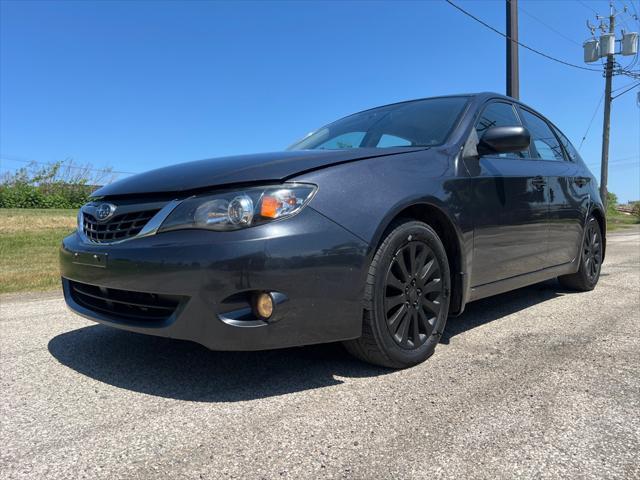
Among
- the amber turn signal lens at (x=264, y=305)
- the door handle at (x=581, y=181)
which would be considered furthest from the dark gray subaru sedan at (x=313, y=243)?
the door handle at (x=581, y=181)

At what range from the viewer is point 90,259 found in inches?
99.2

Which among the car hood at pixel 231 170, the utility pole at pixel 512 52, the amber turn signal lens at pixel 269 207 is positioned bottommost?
the amber turn signal lens at pixel 269 207

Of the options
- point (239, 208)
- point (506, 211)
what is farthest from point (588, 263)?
point (239, 208)

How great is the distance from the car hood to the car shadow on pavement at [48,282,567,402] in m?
0.93

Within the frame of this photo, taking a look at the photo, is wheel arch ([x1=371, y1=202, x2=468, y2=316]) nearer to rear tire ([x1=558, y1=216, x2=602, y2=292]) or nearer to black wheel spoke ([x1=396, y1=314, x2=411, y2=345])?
black wheel spoke ([x1=396, y1=314, x2=411, y2=345])

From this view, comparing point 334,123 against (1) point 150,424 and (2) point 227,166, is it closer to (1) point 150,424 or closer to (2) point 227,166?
(2) point 227,166

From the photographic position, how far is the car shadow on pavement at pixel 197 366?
2416 millimetres

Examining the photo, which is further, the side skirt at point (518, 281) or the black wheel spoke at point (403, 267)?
the side skirt at point (518, 281)

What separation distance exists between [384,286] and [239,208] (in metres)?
0.81

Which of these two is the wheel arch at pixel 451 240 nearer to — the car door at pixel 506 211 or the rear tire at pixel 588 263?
the car door at pixel 506 211

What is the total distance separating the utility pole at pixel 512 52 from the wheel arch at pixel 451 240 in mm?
8618

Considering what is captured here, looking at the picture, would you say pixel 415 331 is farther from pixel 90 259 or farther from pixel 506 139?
pixel 90 259

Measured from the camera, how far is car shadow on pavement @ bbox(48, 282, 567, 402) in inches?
95.1

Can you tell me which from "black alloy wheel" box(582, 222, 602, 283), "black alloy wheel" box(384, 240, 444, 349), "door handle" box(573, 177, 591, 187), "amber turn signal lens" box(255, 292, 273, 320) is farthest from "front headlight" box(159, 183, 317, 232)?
"black alloy wheel" box(582, 222, 602, 283)
